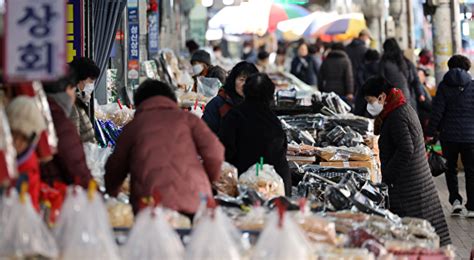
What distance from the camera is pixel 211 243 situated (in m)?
6.14

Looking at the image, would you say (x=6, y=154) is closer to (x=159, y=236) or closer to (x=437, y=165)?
(x=159, y=236)

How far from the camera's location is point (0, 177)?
599cm

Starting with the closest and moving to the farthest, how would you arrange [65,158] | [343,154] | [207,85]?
[65,158] → [343,154] → [207,85]

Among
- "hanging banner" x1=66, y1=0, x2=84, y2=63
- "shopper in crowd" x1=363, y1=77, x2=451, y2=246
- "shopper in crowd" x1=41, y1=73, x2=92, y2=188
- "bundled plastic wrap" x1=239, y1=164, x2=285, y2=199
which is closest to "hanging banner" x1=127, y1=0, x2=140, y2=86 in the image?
"hanging banner" x1=66, y1=0, x2=84, y2=63

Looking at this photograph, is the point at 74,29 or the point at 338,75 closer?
the point at 74,29

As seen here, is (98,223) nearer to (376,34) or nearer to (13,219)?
(13,219)

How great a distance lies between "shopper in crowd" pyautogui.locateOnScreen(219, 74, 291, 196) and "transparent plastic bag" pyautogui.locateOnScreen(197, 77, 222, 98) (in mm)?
4712

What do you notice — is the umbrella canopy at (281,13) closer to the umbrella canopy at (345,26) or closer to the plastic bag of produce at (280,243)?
the umbrella canopy at (345,26)

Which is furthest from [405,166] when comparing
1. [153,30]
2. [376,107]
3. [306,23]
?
[306,23]

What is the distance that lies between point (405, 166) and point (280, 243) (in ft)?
16.6

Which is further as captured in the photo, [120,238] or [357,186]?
[357,186]

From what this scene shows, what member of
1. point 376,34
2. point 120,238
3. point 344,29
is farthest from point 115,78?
point 376,34

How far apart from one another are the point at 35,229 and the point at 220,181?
330 centimetres

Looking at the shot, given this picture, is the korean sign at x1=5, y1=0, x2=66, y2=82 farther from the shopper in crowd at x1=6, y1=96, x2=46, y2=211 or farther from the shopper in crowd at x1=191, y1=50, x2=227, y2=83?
the shopper in crowd at x1=191, y1=50, x2=227, y2=83
